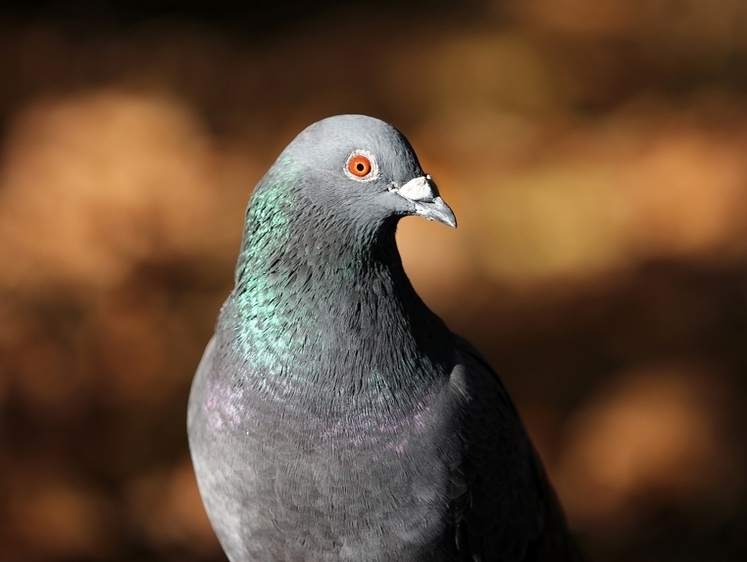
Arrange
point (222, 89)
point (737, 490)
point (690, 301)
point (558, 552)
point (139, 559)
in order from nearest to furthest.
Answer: point (558, 552) < point (139, 559) < point (737, 490) < point (690, 301) < point (222, 89)

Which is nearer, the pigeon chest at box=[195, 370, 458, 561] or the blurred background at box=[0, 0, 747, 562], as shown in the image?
the pigeon chest at box=[195, 370, 458, 561]

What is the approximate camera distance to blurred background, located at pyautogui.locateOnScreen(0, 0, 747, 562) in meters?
5.15

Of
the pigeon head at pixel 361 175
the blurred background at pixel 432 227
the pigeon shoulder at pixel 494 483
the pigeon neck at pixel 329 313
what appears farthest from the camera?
the blurred background at pixel 432 227

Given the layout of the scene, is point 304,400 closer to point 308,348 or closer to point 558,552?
point 308,348

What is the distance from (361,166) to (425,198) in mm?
202

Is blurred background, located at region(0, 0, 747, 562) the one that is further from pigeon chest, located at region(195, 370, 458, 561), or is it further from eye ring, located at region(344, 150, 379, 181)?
eye ring, located at region(344, 150, 379, 181)

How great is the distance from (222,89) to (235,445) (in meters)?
5.16

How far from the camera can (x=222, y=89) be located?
7.33 metres

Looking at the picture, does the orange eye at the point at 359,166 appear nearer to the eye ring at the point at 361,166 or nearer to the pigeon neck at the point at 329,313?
the eye ring at the point at 361,166

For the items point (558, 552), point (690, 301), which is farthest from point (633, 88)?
point (558, 552)

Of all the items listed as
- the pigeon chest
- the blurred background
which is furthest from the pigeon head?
the blurred background

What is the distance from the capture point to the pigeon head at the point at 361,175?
2453mm

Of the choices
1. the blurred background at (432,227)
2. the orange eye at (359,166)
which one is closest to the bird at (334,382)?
the orange eye at (359,166)

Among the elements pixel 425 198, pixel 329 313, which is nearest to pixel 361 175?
pixel 425 198
